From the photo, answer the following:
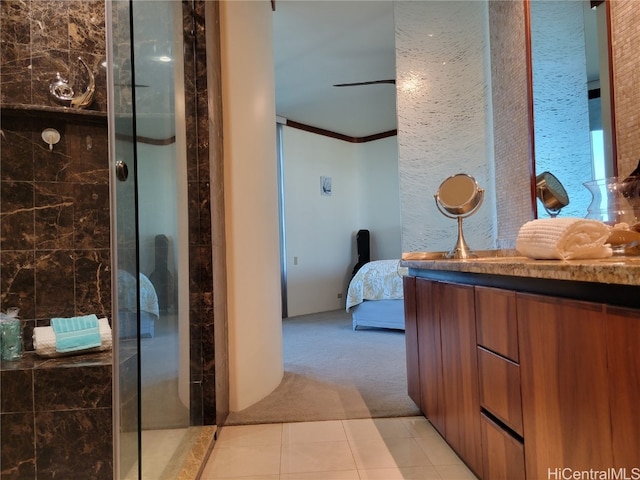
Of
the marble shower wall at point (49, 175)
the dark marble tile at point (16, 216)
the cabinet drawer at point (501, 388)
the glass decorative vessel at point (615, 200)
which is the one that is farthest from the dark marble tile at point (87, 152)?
the glass decorative vessel at point (615, 200)

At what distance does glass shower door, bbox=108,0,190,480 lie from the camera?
1177 millimetres

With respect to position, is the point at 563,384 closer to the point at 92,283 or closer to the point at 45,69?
the point at 92,283

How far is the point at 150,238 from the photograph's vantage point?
1415 millimetres

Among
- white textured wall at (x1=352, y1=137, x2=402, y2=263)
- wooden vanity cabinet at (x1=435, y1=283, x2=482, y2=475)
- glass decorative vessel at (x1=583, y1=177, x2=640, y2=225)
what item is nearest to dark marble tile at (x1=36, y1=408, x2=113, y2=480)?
wooden vanity cabinet at (x1=435, y1=283, x2=482, y2=475)

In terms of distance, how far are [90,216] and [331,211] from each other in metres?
4.42

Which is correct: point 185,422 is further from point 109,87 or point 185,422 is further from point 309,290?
point 309,290

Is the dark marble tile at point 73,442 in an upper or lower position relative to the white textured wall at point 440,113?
lower

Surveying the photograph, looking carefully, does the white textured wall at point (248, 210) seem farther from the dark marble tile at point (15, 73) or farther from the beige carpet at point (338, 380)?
the dark marble tile at point (15, 73)

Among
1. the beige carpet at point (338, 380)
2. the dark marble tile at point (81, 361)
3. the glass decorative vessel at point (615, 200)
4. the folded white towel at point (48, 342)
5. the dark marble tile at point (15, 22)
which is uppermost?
the dark marble tile at point (15, 22)

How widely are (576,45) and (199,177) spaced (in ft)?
6.43

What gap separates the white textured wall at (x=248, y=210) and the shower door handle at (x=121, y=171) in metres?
1.00

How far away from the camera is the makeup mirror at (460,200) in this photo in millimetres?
2092

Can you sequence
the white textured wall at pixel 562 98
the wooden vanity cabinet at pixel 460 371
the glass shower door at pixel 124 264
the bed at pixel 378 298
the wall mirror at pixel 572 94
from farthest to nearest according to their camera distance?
the bed at pixel 378 298 < the white textured wall at pixel 562 98 < the wall mirror at pixel 572 94 < the wooden vanity cabinet at pixel 460 371 < the glass shower door at pixel 124 264

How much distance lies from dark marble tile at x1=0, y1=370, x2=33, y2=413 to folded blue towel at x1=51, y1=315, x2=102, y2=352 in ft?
0.53
